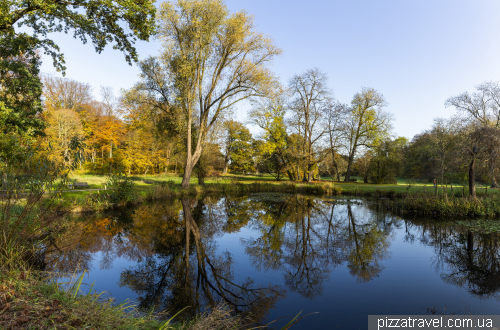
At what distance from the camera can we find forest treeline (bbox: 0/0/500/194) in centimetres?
1161

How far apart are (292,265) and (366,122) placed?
27.9m

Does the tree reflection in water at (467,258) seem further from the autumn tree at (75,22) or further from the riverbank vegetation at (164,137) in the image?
the autumn tree at (75,22)

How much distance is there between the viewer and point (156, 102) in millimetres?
18797

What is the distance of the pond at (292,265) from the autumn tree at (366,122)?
2017 centimetres

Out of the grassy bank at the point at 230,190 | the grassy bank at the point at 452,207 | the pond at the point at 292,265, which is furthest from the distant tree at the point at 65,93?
the grassy bank at the point at 452,207

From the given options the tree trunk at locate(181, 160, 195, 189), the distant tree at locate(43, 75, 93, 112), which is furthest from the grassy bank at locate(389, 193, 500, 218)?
the distant tree at locate(43, 75, 93, 112)

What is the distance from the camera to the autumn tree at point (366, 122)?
94.8ft

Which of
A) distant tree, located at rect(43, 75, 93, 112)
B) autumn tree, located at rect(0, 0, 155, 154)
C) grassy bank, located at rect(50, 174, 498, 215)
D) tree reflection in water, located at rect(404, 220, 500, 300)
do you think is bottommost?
tree reflection in water, located at rect(404, 220, 500, 300)

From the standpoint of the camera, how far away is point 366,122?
29.7 m

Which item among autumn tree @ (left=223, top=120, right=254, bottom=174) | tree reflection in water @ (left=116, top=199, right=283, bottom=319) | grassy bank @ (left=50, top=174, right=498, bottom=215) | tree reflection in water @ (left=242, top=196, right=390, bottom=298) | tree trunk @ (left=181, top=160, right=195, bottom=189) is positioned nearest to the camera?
tree reflection in water @ (left=116, top=199, right=283, bottom=319)

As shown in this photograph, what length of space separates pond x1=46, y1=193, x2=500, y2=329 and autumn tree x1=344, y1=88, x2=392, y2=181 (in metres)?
20.2

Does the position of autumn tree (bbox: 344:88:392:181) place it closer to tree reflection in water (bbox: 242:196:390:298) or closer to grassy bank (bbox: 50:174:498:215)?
grassy bank (bbox: 50:174:498:215)

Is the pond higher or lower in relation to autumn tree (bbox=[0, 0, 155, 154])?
lower

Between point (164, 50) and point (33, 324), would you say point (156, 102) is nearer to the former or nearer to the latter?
point (164, 50)
